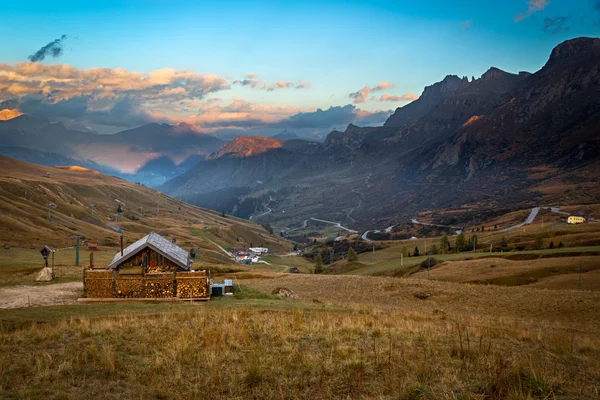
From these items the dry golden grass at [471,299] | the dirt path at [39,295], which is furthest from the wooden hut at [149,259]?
the dry golden grass at [471,299]

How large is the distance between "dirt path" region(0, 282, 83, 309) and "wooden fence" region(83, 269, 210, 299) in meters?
1.80

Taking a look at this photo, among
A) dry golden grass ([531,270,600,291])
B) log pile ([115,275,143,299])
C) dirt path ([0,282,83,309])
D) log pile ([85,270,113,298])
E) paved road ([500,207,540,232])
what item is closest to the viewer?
dirt path ([0,282,83,309])

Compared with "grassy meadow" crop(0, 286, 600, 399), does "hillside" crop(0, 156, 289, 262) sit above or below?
above

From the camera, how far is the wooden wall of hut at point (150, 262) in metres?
33.0

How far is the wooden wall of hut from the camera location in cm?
3297

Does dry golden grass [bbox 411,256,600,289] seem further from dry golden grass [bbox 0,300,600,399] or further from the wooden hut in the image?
the wooden hut

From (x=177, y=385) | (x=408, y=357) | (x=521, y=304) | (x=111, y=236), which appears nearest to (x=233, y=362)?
(x=177, y=385)

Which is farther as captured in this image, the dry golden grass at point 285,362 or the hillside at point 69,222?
the hillside at point 69,222

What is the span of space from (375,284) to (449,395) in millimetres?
36616

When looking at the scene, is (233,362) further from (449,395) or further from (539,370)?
(539,370)

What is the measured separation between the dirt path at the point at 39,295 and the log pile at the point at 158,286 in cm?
472

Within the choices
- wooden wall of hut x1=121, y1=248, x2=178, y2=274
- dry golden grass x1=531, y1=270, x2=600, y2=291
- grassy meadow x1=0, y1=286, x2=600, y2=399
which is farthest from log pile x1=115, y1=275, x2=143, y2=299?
dry golden grass x1=531, y1=270, x2=600, y2=291

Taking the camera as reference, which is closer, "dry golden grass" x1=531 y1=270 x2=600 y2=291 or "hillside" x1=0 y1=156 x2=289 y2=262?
"dry golden grass" x1=531 y1=270 x2=600 y2=291

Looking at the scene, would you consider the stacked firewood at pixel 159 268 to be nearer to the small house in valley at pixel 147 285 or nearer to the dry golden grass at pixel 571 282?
the small house in valley at pixel 147 285
